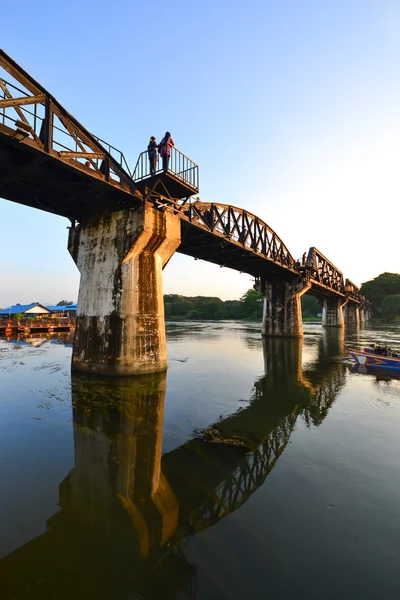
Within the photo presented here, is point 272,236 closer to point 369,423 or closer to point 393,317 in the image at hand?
point 369,423

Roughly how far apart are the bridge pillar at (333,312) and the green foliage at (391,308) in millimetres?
54266

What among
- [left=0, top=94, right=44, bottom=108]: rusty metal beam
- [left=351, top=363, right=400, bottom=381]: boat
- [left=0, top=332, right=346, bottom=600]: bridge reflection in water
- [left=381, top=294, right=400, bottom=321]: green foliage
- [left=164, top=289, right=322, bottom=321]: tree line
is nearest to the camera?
[left=0, top=332, right=346, bottom=600]: bridge reflection in water

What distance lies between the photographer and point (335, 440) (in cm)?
917

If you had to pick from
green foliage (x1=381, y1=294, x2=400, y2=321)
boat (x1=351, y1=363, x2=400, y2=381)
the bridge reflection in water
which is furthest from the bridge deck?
green foliage (x1=381, y1=294, x2=400, y2=321)

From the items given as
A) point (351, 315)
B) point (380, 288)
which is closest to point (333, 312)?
point (351, 315)

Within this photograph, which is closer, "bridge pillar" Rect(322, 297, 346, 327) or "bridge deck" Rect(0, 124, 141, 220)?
"bridge deck" Rect(0, 124, 141, 220)

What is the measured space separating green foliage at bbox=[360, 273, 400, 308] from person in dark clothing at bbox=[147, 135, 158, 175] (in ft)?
515

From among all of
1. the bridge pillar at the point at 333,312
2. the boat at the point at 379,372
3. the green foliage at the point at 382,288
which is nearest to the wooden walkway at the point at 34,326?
the boat at the point at 379,372

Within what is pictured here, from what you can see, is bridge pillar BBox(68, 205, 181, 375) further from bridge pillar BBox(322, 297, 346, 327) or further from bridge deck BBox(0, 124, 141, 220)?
bridge pillar BBox(322, 297, 346, 327)

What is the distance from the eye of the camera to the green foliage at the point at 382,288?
146 meters

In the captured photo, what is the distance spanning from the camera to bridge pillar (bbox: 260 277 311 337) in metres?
47.6

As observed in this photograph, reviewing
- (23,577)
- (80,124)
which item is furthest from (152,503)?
(80,124)

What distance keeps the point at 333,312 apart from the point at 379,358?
72023mm

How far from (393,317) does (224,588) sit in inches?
5793
